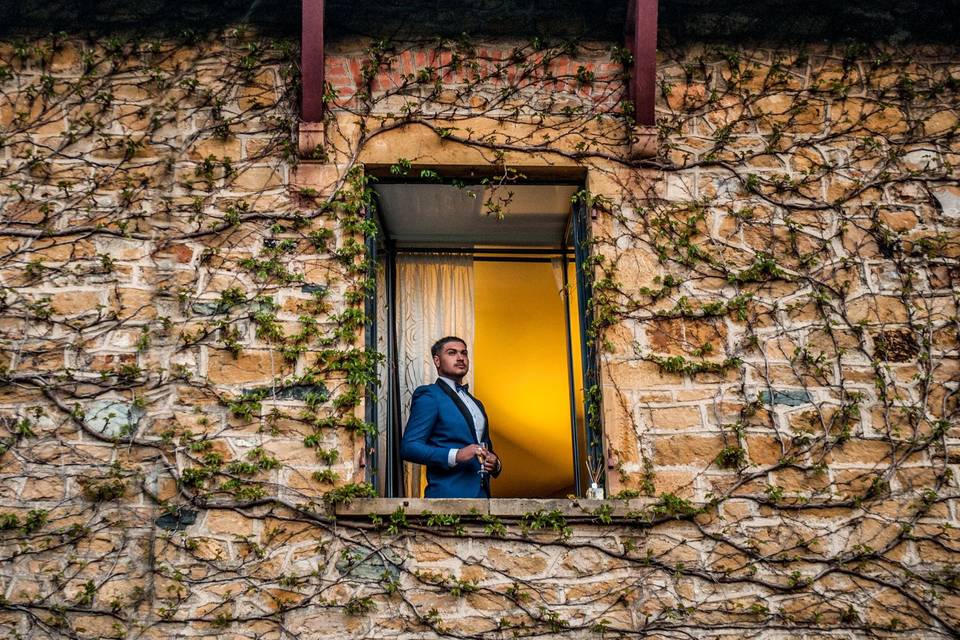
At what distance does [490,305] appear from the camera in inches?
319

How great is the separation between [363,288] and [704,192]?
6.25 feet

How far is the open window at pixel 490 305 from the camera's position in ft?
20.7

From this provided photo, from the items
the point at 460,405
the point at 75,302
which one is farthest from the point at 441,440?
the point at 75,302

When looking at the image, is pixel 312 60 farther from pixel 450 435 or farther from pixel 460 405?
pixel 450 435

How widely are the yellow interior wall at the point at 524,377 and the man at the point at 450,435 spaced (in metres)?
1.36

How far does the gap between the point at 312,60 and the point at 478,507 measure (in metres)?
2.48

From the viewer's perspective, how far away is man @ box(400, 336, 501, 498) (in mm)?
5961

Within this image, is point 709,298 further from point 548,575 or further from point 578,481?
point 548,575

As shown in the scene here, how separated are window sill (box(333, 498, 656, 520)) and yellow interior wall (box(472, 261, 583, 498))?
7.83 feet

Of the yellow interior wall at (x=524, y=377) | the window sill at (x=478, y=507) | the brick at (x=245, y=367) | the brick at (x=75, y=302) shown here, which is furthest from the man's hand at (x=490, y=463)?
the brick at (x=75, y=302)

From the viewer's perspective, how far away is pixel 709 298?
6.05m

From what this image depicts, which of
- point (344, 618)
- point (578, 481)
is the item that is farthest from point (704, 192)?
point (344, 618)

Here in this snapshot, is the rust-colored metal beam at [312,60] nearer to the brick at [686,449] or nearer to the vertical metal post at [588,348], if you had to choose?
the vertical metal post at [588,348]

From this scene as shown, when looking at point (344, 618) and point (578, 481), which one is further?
point (578, 481)
